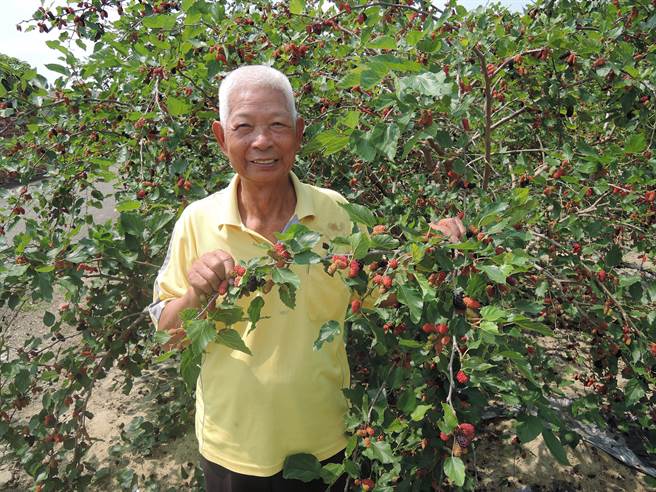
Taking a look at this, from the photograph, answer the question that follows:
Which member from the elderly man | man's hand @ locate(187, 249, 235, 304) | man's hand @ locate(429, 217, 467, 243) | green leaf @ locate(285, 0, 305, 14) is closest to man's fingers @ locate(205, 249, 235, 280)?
man's hand @ locate(187, 249, 235, 304)

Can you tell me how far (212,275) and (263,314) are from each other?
0.86 feet

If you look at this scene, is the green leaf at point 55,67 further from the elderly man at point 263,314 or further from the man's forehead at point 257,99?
the man's forehead at point 257,99

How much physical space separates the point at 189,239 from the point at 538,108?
178cm

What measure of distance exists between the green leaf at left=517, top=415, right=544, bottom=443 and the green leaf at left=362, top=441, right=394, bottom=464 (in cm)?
35

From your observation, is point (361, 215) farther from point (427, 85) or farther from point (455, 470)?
point (455, 470)

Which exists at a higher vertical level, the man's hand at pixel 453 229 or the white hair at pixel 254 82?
the white hair at pixel 254 82

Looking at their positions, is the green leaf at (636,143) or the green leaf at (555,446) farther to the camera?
the green leaf at (636,143)

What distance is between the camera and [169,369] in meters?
3.68

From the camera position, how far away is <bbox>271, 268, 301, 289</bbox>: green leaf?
989 millimetres

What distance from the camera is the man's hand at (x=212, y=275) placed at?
3.56 ft

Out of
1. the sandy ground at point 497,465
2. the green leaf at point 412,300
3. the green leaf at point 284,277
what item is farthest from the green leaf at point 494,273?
the sandy ground at point 497,465

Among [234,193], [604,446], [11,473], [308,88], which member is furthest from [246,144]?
[11,473]

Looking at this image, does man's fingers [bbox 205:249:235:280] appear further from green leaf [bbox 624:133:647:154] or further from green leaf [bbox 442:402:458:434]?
green leaf [bbox 624:133:647:154]

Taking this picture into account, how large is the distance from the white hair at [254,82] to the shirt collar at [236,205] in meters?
0.21
